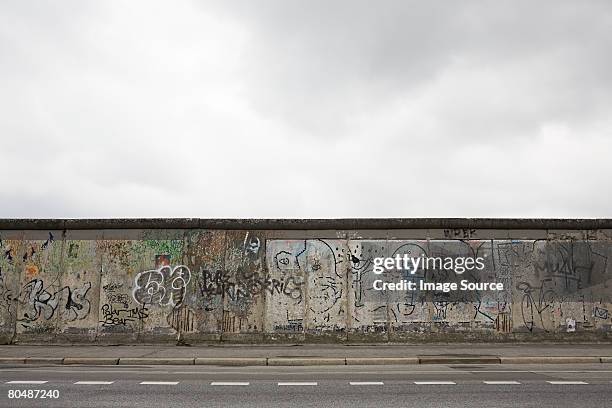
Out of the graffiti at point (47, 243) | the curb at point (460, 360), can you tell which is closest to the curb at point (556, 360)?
the curb at point (460, 360)

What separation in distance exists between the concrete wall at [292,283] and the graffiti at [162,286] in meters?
0.03

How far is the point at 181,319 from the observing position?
53.7 feet

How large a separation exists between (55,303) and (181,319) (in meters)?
4.02

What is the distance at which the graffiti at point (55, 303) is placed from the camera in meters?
16.6

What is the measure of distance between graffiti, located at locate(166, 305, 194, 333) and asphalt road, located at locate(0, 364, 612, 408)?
3742 millimetres

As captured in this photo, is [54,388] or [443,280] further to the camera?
[443,280]

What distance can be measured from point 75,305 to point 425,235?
11.0 metres

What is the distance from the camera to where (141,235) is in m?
16.8

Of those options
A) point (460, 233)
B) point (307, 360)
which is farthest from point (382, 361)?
point (460, 233)

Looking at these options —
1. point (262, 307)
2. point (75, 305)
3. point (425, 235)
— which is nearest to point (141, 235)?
point (75, 305)

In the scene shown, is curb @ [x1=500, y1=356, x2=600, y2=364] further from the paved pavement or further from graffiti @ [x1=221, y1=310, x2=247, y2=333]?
graffiti @ [x1=221, y1=310, x2=247, y2=333]

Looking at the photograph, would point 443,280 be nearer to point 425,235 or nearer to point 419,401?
point 425,235

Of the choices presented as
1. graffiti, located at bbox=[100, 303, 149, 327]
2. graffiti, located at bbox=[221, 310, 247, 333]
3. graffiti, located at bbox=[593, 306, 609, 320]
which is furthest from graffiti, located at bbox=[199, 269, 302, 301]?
graffiti, located at bbox=[593, 306, 609, 320]

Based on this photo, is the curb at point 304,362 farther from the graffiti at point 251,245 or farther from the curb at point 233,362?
the graffiti at point 251,245
